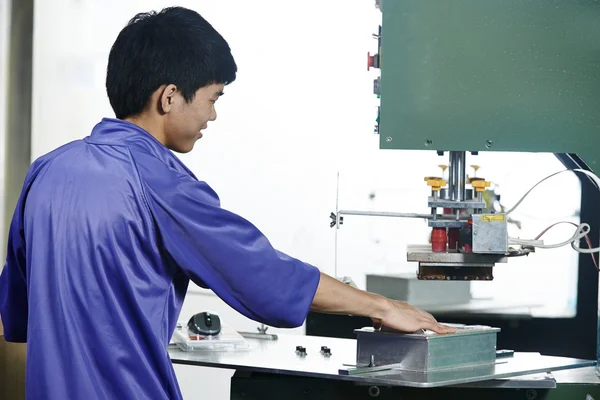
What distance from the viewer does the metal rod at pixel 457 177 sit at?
1803 millimetres

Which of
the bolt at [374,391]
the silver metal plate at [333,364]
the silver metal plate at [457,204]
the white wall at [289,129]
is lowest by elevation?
the bolt at [374,391]

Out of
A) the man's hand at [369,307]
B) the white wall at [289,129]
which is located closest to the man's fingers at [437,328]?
the man's hand at [369,307]

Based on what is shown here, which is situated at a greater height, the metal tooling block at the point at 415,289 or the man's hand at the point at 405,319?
the metal tooling block at the point at 415,289

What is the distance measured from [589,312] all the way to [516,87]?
2.22 m

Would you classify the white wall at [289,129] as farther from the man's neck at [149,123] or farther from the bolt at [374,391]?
the man's neck at [149,123]

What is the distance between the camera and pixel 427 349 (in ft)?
5.37

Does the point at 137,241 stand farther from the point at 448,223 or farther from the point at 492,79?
the point at 492,79

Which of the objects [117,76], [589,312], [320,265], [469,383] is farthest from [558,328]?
[117,76]

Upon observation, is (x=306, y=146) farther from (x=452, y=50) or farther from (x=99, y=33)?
(x=452, y=50)

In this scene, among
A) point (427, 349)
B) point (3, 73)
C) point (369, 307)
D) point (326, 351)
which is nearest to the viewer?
point (369, 307)

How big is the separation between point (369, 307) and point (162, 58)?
0.55 metres

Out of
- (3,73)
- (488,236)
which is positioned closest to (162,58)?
(488,236)

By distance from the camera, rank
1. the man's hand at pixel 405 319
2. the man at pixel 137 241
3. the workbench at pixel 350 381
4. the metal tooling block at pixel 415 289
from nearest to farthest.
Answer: the man at pixel 137 241
the man's hand at pixel 405 319
the workbench at pixel 350 381
the metal tooling block at pixel 415 289

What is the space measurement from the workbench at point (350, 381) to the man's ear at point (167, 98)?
61 cm
